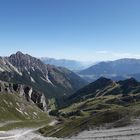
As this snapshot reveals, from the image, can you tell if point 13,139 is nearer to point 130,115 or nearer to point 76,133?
point 76,133

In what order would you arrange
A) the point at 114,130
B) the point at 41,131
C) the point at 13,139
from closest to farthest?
the point at 114,130 → the point at 13,139 → the point at 41,131

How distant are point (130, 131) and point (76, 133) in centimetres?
2488

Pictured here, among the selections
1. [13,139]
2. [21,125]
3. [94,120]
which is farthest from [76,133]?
[21,125]

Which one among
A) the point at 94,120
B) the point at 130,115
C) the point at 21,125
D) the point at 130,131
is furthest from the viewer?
the point at 21,125

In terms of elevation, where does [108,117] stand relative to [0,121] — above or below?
above

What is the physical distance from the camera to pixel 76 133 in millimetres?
98438

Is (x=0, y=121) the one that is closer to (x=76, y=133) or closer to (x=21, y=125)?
(x=21, y=125)

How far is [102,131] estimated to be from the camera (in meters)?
89.3

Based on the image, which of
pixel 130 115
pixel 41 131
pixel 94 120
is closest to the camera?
pixel 130 115

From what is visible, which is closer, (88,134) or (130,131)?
(130,131)

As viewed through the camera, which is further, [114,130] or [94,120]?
[94,120]

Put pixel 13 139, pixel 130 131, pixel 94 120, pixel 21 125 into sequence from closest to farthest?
pixel 130 131 < pixel 94 120 < pixel 13 139 < pixel 21 125

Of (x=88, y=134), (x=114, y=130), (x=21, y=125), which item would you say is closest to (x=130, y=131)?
(x=114, y=130)

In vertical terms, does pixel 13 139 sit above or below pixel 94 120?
below
